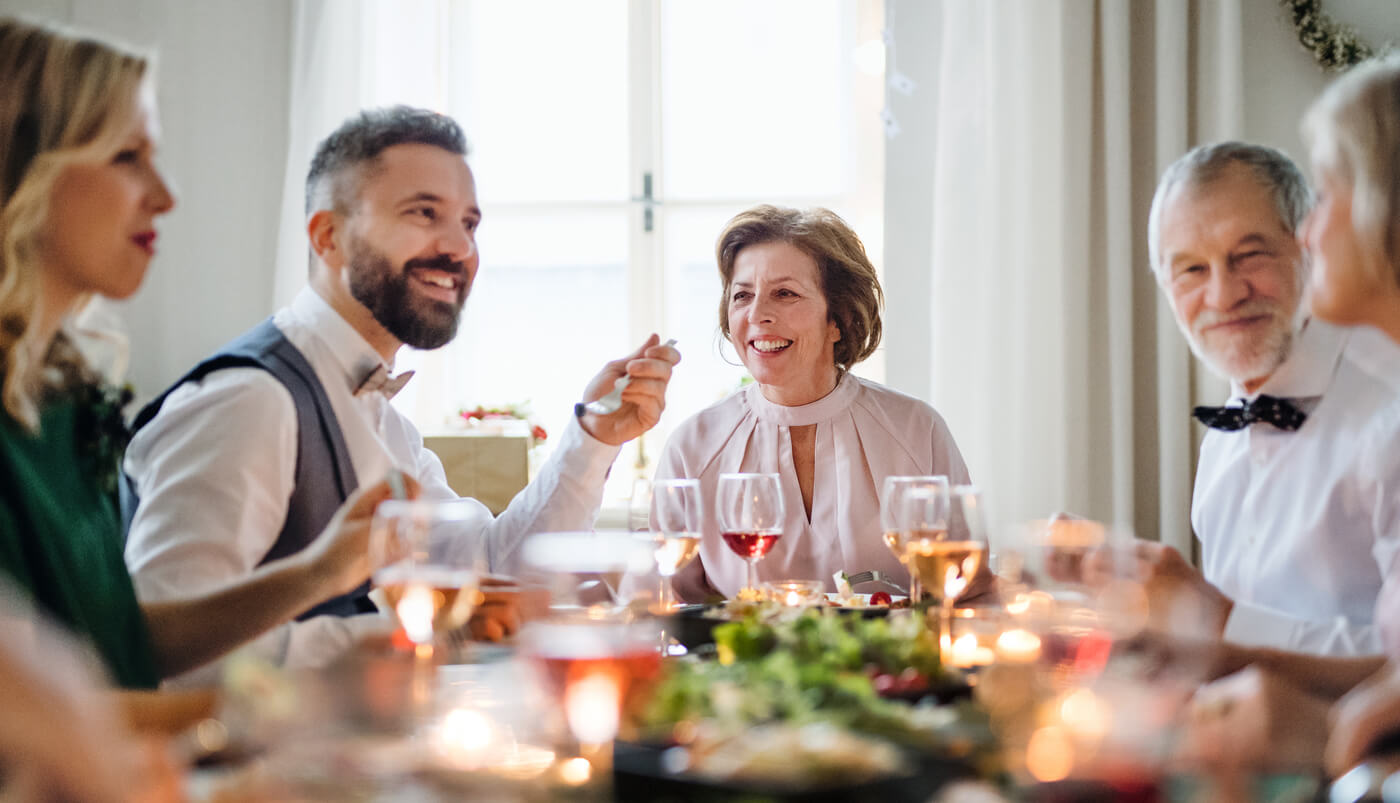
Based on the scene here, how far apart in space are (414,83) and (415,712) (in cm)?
417

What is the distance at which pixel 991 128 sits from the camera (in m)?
3.83

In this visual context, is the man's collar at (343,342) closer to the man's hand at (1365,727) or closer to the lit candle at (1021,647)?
the lit candle at (1021,647)

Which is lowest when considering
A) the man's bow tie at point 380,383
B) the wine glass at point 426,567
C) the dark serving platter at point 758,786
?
the dark serving platter at point 758,786

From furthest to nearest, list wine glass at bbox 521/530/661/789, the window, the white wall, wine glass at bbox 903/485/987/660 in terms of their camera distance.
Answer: the window, the white wall, wine glass at bbox 903/485/987/660, wine glass at bbox 521/530/661/789

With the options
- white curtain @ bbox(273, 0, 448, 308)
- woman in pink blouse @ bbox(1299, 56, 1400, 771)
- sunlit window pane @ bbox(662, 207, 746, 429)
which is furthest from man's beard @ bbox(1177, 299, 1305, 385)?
white curtain @ bbox(273, 0, 448, 308)

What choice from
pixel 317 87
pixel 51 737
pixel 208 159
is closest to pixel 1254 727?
pixel 51 737

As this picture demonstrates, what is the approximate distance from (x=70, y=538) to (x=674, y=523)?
737 millimetres

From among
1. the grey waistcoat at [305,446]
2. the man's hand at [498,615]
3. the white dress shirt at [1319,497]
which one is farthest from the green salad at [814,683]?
the grey waistcoat at [305,446]

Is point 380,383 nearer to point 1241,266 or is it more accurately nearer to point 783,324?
point 783,324

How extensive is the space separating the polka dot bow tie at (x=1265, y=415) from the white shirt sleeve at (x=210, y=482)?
1.41 metres

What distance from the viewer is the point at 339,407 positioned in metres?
1.87

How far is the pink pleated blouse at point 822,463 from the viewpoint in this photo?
7.85 feet

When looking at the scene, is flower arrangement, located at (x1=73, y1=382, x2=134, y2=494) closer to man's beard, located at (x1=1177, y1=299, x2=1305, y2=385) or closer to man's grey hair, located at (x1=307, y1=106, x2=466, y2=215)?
man's grey hair, located at (x1=307, y1=106, x2=466, y2=215)

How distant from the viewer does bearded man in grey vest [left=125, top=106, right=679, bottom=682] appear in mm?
1572
